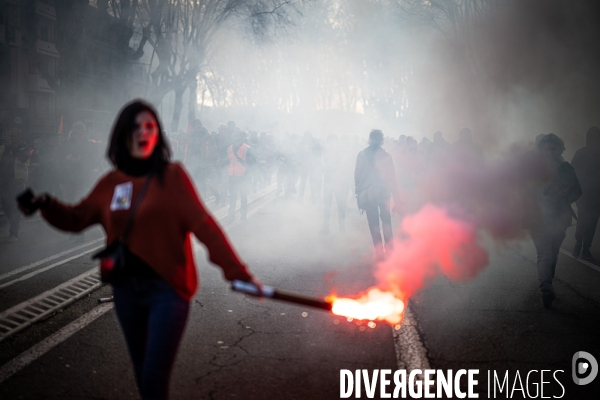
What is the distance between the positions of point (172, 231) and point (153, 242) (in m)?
0.10

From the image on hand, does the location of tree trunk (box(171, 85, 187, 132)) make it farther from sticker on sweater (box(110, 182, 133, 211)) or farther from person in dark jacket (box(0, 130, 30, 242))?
sticker on sweater (box(110, 182, 133, 211))

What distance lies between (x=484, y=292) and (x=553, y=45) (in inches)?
707

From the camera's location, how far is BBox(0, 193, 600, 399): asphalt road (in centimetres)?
405

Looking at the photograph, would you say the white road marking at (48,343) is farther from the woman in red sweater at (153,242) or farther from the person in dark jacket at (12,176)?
the person in dark jacket at (12,176)

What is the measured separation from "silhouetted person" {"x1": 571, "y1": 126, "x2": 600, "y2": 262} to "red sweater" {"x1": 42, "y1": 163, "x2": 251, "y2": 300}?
8323 mm

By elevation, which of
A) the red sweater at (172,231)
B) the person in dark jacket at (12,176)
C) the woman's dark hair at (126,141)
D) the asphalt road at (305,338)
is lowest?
the asphalt road at (305,338)

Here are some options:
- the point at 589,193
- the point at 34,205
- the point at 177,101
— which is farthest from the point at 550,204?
the point at 177,101

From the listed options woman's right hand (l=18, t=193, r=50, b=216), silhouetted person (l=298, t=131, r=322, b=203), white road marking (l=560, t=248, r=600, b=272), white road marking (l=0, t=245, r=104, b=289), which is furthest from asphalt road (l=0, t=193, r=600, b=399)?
silhouetted person (l=298, t=131, r=322, b=203)

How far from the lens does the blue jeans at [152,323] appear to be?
2.71 meters

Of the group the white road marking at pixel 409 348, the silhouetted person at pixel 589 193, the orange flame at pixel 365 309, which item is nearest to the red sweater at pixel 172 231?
the orange flame at pixel 365 309

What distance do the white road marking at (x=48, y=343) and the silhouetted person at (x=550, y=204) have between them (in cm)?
438

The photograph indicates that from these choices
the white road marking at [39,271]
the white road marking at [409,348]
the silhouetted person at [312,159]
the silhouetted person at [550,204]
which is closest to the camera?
the white road marking at [409,348]

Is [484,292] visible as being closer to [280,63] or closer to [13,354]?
[13,354]

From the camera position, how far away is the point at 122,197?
285 cm
